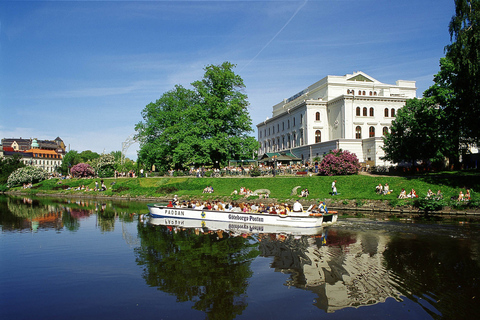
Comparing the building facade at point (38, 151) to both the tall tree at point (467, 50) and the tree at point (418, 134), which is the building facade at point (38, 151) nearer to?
the tree at point (418, 134)

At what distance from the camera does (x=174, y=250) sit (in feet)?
62.4

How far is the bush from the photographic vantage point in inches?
2945

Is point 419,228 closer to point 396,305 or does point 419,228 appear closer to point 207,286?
point 396,305

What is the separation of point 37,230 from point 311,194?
1050 inches

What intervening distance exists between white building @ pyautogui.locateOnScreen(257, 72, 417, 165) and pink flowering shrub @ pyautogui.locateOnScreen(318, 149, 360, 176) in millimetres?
16870

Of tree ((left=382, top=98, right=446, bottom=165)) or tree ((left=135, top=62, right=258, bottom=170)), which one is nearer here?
tree ((left=382, top=98, right=446, bottom=165))

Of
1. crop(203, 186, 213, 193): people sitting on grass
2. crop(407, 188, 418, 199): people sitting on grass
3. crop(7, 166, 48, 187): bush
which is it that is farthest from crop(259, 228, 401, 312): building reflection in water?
crop(7, 166, 48, 187): bush

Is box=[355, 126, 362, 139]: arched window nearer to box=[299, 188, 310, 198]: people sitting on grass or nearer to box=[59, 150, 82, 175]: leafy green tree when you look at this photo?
box=[299, 188, 310, 198]: people sitting on grass

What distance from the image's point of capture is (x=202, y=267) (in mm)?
15461

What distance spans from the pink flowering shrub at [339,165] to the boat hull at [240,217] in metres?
20.2

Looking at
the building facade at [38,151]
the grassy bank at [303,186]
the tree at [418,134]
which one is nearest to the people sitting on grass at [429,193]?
the grassy bank at [303,186]

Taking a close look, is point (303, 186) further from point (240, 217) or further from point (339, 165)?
point (240, 217)

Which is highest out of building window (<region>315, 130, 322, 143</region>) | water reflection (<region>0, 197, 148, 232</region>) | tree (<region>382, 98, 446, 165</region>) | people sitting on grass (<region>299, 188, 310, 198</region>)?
building window (<region>315, 130, 322, 143</region>)

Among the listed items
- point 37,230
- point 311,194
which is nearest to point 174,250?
point 37,230
